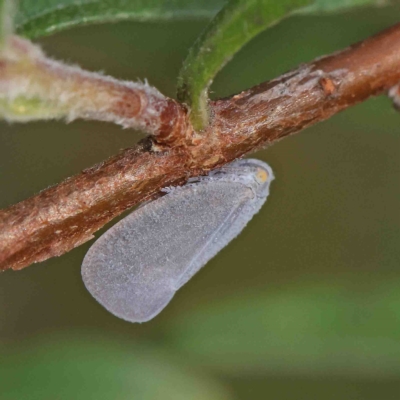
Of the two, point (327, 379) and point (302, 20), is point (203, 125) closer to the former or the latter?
point (302, 20)

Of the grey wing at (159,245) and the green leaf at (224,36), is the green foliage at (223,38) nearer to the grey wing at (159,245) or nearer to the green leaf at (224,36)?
the green leaf at (224,36)

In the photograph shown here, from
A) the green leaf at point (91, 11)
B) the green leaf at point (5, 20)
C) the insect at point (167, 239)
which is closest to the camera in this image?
the green leaf at point (5, 20)

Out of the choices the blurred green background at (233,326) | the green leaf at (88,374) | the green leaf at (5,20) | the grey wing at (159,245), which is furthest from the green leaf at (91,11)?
the green leaf at (88,374)

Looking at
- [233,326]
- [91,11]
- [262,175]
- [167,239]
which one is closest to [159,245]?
[167,239]

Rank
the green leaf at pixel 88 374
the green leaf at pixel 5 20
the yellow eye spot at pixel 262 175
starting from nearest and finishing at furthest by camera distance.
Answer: the green leaf at pixel 5 20 → the yellow eye spot at pixel 262 175 → the green leaf at pixel 88 374

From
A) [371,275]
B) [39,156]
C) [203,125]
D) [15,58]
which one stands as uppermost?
[39,156]

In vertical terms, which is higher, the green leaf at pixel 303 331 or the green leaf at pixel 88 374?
the green leaf at pixel 303 331

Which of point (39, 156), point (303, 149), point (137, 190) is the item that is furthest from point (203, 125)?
point (39, 156)
